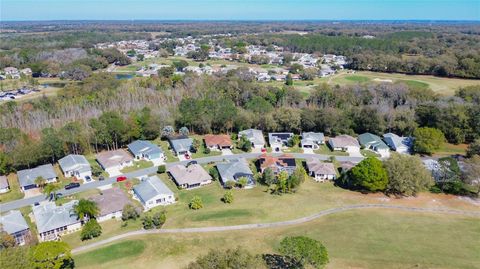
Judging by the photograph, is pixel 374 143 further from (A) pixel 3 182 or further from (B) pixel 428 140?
(A) pixel 3 182

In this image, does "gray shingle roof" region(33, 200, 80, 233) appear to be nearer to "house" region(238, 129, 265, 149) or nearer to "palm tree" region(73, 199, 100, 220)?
"palm tree" region(73, 199, 100, 220)

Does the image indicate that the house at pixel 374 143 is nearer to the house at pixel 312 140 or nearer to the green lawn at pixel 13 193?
the house at pixel 312 140

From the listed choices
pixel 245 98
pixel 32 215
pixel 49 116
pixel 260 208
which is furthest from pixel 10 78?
pixel 260 208

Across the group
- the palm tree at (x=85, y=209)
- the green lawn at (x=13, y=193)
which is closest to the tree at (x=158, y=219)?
the palm tree at (x=85, y=209)

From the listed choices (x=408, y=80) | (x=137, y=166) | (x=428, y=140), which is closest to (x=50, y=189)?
(x=137, y=166)

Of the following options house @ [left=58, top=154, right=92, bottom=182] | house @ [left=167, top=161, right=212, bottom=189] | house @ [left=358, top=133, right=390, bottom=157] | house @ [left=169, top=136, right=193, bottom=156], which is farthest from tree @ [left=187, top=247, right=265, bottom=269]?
house @ [left=358, top=133, right=390, bottom=157]

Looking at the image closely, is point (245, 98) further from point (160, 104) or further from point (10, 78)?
point (10, 78)
